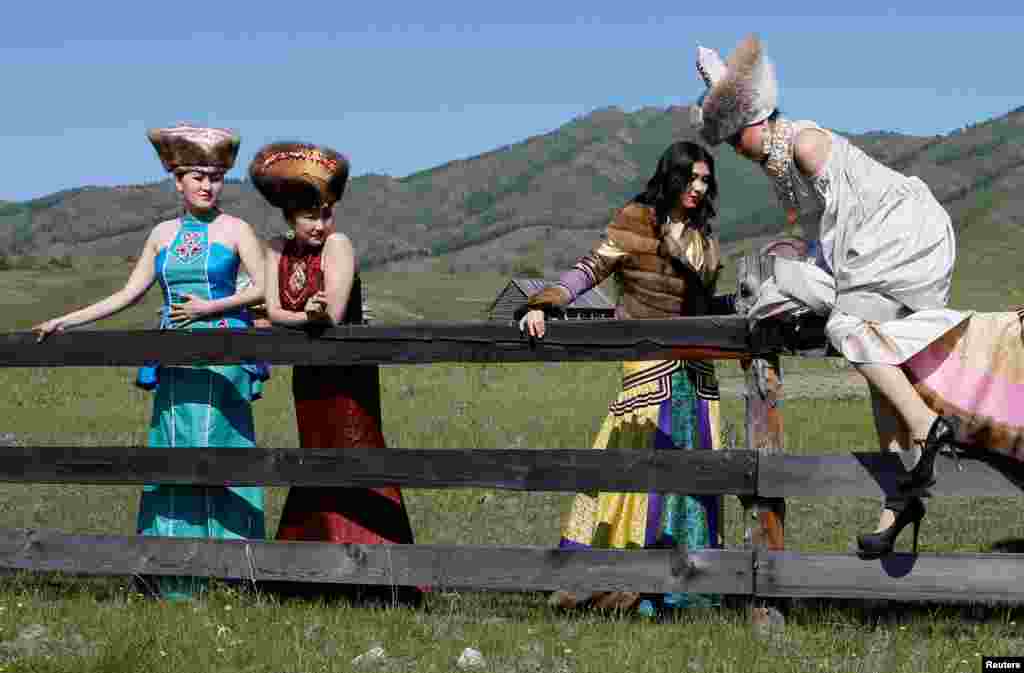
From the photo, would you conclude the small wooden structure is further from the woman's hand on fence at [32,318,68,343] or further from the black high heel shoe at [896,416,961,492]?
the black high heel shoe at [896,416,961,492]

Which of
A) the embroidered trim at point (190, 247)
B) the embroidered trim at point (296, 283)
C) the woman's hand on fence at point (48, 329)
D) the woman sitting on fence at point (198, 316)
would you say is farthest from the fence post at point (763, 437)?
the woman's hand on fence at point (48, 329)

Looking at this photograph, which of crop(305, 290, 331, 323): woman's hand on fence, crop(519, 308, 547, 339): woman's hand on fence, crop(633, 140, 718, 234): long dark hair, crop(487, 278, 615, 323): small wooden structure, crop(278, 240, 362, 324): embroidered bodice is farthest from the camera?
crop(487, 278, 615, 323): small wooden structure

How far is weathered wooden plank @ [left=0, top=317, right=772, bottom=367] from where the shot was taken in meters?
5.61

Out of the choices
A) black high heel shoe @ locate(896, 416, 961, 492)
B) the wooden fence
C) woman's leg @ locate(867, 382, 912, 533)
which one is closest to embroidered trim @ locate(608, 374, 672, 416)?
the wooden fence

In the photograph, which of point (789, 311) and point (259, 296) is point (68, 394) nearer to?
point (259, 296)

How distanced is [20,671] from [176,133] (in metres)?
2.90

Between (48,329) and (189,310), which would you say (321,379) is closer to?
(189,310)

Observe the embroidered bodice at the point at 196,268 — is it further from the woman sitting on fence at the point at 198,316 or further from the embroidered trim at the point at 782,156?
the embroidered trim at the point at 782,156

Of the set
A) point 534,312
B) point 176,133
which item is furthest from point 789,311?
point 176,133

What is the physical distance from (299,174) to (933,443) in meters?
3.32

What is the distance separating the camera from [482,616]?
6.11 metres

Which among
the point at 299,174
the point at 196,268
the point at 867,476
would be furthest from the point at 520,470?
the point at 196,268

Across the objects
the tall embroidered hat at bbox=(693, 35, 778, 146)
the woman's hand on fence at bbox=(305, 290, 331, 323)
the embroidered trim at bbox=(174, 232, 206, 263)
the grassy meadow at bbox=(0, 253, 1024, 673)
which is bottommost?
the grassy meadow at bbox=(0, 253, 1024, 673)

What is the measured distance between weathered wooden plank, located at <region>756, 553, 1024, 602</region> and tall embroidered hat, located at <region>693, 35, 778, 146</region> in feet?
6.09
